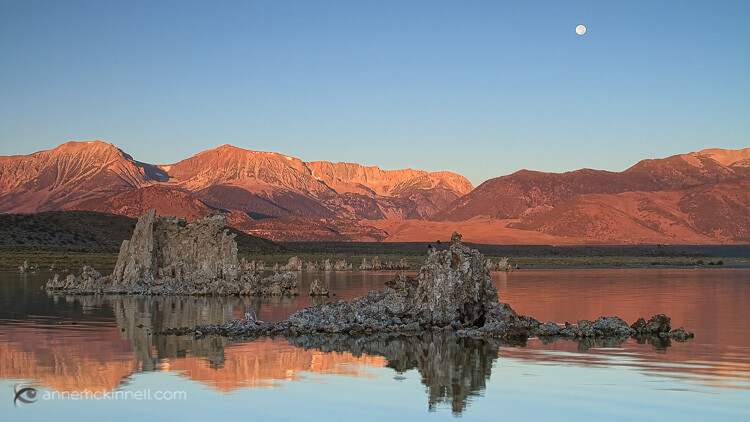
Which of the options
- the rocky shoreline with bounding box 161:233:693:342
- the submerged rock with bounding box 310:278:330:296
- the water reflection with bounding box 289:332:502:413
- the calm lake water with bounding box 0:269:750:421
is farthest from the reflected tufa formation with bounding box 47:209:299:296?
the water reflection with bounding box 289:332:502:413

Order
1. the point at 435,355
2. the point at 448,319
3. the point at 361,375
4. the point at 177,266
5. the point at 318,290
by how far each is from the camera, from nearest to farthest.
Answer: the point at 361,375 → the point at 435,355 → the point at 448,319 → the point at 318,290 → the point at 177,266

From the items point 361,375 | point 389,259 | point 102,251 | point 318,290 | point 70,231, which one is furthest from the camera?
point 70,231

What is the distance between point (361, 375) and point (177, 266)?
28.7 meters

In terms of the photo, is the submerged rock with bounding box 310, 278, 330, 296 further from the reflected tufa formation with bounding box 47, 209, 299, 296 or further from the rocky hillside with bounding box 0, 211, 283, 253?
the rocky hillside with bounding box 0, 211, 283, 253

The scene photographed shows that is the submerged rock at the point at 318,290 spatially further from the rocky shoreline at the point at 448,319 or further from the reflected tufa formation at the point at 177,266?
the rocky shoreline at the point at 448,319

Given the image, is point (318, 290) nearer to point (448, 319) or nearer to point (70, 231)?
point (448, 319)

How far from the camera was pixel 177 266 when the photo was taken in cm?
4469

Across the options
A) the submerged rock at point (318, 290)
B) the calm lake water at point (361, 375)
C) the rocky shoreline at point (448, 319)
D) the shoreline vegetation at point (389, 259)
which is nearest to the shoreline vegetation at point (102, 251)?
the shoreline vegetation at point (389, 259)

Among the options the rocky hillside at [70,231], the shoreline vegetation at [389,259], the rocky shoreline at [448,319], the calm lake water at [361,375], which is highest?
the rocky hillside at [70,231]

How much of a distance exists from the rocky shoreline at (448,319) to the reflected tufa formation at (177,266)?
16755 millimetres

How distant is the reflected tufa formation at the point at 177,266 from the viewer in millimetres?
43219

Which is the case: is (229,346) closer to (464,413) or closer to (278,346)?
(278,346)

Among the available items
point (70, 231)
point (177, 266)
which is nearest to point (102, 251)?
point (70, 231)

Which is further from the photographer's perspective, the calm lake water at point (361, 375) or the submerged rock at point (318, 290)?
the submerged rock at point (318, 290)
